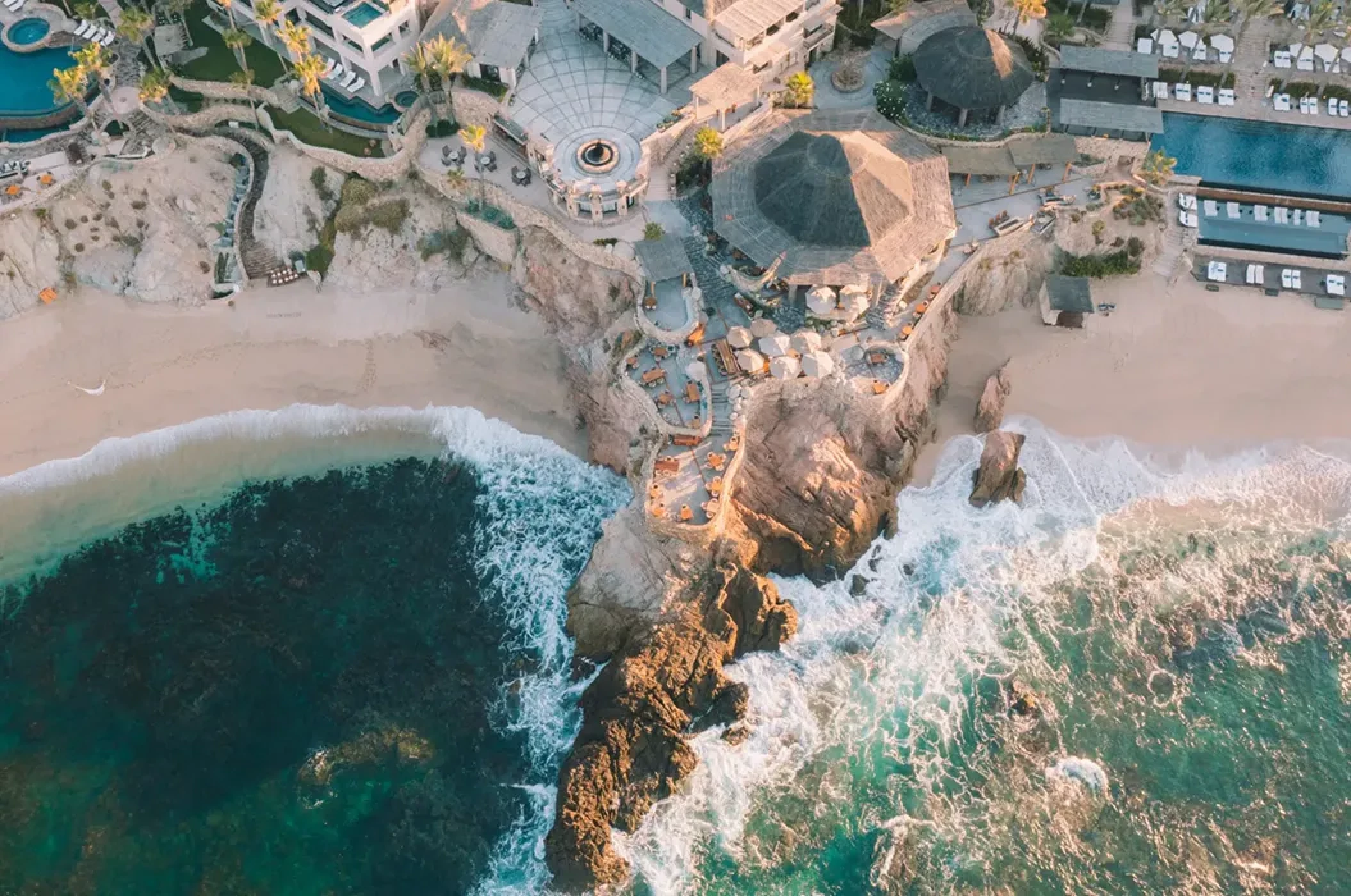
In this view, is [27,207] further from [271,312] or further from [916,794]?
[916,794]

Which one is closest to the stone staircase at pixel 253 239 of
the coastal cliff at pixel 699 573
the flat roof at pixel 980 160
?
the coastal cliff at pixel 699 573

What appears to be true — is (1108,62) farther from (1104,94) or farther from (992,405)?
(992,405)

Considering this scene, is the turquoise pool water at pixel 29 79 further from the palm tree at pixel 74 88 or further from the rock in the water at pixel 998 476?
the rock in the water at pixel 998 476

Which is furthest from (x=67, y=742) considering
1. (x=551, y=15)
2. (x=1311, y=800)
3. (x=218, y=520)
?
(x=1311, y=800)

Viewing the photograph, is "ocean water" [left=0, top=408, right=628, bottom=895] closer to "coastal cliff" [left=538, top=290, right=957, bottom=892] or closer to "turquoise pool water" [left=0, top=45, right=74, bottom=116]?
"coastal cliff" [left=538, top=290, right=957, bottom=892]

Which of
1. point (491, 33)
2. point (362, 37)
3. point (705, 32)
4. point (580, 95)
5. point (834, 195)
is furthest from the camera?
point (580, 95)

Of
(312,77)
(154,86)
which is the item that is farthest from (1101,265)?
(154,86)
